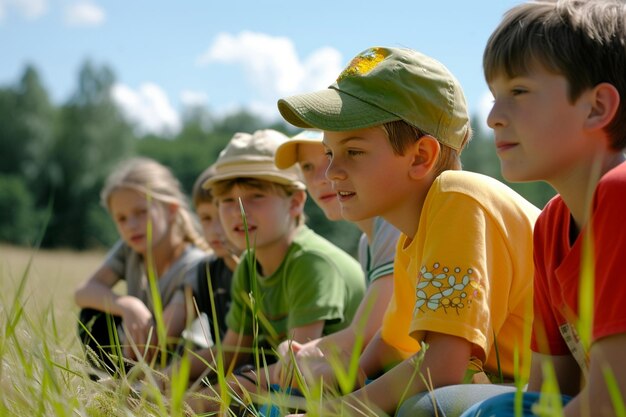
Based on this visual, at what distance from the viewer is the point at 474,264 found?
6.50ft

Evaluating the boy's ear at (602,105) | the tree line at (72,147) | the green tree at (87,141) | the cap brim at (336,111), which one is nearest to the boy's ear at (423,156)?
the cap brim at (336,111)

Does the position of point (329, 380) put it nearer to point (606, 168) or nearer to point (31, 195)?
point (606, 168)

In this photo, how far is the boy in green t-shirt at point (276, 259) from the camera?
10.8 ft

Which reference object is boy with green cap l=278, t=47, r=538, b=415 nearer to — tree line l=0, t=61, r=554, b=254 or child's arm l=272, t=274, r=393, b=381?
child's arm l=272, t=274, r=393, b=381

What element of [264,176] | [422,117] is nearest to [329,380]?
[422,117]

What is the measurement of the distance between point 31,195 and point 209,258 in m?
47.4

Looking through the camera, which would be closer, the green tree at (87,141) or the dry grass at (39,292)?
the dry grass at (39,292)

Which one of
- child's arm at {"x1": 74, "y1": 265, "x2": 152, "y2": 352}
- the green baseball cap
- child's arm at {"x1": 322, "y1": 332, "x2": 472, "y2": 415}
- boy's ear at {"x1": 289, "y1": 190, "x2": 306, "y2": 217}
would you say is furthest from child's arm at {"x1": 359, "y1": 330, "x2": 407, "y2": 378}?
child's arm at {"x1": 74, "y1": 265, "x2": 152, "y2": 352}

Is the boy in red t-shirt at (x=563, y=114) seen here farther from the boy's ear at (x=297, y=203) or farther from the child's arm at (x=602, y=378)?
the boy's ear at (x=297, y=203)

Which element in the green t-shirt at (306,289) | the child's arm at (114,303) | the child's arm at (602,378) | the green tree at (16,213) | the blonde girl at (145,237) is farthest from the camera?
the green tree at (16,213)

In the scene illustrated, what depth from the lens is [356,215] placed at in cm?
241

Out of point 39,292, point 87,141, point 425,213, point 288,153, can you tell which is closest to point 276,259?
point 288,153

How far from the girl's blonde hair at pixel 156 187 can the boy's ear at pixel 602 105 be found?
132 inches

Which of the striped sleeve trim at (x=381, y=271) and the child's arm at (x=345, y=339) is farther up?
the striped sleeve trim at (x=381, y=271)
